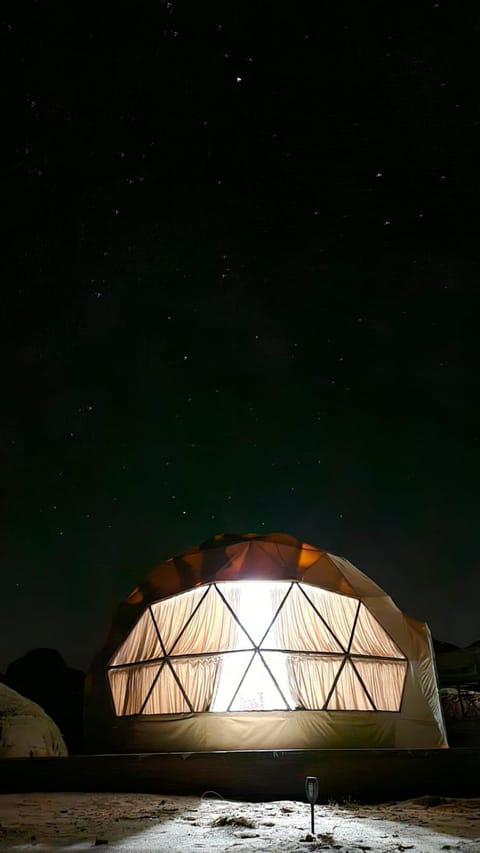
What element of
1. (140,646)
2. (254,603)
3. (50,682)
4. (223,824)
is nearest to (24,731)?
(140,646)

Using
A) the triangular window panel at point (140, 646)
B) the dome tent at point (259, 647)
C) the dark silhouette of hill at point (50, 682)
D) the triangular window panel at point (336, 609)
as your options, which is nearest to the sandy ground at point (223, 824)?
the dome tent at point (259, 647)

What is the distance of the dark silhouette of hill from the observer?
28.5m

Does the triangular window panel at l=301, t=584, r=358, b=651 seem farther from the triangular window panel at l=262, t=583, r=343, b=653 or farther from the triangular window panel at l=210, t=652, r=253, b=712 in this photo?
the triangular window panel at l=210, t=652, r=253, b=712

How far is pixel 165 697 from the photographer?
10789 millimetres

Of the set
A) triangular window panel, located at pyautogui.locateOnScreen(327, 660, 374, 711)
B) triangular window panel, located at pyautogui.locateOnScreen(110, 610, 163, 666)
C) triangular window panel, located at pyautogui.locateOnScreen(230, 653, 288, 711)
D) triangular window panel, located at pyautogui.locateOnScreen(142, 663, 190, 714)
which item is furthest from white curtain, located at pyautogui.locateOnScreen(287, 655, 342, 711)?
triangular window panel, located at pyautogui.locateOnScreen(110, 610, 163, 666)

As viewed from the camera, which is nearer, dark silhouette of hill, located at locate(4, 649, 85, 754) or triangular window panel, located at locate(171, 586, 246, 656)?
triangular window panel, located at locate(171, 586, 246, 656)

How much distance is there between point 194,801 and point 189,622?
439 centimetres

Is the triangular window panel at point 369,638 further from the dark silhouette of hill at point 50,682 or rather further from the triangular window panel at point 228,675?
the dark silhouette of hill at point 50,682

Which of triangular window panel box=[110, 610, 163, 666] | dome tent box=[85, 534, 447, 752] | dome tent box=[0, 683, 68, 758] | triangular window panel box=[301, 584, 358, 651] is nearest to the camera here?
dome tent box=[85, 534, 447, 752]

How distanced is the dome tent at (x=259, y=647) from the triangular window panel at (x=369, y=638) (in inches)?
0.6

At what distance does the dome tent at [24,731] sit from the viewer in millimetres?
11703

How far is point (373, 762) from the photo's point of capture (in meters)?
6.68

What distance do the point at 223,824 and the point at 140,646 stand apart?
19.9 ft

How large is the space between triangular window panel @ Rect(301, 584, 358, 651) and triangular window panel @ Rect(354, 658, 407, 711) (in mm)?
513
